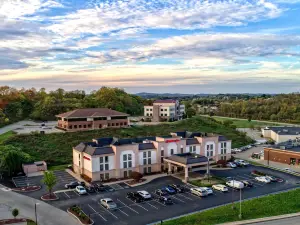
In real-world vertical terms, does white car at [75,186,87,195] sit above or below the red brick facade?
below

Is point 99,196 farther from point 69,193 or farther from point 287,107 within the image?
point 287,107

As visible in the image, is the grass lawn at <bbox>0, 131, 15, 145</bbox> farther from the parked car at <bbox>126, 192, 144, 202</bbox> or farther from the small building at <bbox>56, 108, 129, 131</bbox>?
the parked car at <bbox>126, 192, 144, 202</bbox>

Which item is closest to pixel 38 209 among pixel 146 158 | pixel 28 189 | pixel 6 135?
pixel 28 189

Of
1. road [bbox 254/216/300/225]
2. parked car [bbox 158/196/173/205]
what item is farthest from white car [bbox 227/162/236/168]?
road [bbox 254/216/300/225]

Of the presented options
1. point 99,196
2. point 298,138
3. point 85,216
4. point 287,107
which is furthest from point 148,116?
point 85,216

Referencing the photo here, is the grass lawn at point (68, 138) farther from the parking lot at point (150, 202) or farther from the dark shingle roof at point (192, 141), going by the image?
the dark shingle roof at point (192, 141)

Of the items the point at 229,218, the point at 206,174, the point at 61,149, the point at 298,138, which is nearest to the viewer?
the point at 229,218

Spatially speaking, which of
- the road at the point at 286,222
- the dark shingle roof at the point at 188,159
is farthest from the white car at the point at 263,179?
the road at the point at 286,222
